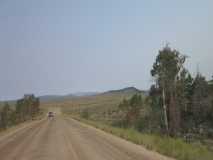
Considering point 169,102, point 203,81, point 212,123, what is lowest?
point 212,123

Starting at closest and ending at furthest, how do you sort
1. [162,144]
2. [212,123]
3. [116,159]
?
[116,159] < [162,144] < [212,123]

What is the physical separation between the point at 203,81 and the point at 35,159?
4000cm

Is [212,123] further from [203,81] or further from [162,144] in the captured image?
[162,144]

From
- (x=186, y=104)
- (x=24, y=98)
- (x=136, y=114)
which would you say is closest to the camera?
(x=186, y=104)

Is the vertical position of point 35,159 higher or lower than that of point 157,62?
lower

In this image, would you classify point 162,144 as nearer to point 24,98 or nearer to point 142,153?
point 142,153

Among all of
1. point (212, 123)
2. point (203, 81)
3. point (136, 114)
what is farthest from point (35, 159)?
point (136, 114)

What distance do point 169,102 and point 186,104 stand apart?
6303mm

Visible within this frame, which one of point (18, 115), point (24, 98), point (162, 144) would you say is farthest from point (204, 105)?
point (24, 98)

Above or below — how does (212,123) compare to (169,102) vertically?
below

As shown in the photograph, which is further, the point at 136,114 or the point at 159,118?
the point at 136,114

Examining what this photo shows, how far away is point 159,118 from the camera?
47.1 metres

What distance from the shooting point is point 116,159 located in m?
12.1

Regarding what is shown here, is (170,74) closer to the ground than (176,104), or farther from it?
farther from it
